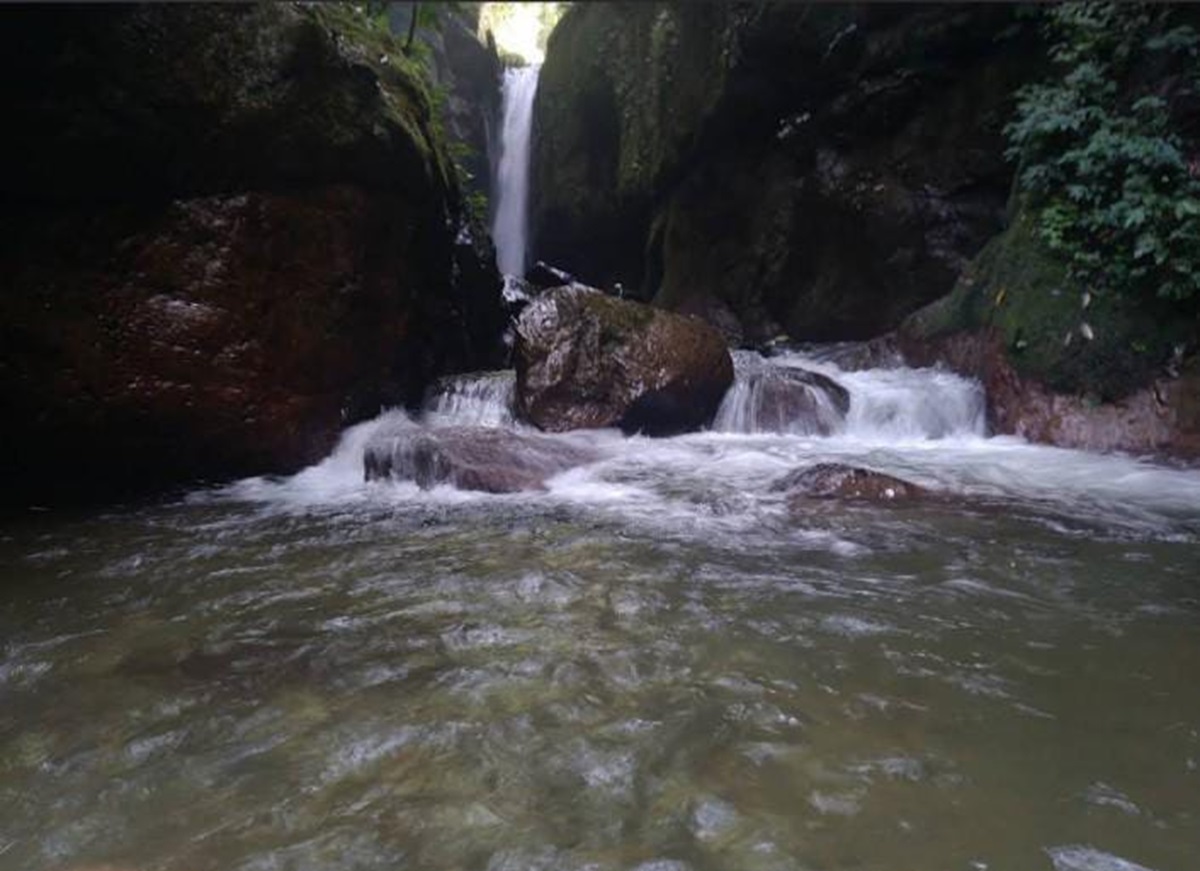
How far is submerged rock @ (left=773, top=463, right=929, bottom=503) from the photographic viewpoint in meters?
5.28

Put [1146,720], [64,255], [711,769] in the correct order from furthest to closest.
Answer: [64,255], [1146,720], [711,769]

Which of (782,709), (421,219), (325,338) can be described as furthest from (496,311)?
(782,709)

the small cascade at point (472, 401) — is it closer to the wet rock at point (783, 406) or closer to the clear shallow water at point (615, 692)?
the wet rock at point (783, 406)

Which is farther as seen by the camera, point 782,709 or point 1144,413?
point 1144,413

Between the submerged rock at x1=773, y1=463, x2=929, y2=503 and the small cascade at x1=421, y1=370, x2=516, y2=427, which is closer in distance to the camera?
the submerged rock at x1=773, y1=463, x2=929, y2=503

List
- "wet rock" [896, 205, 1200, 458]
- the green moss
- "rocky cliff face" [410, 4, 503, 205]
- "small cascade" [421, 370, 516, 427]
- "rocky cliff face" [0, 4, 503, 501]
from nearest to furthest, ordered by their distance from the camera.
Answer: "rocky cliff face" [0, 4, 503, 501] → "wet rock" [896, 205, 1200, 458] → the green moss → "small cascade" [421, 370, 516, 427] → "rocky cliff face" [410, 4, 503, 205]

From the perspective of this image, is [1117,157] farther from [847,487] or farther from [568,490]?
[568,490]

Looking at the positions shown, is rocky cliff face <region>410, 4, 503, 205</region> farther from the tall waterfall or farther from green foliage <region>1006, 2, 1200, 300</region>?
green foliage <region>1006, 2, 1200, 300</region>

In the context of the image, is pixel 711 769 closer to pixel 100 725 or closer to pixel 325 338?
pixel 100 725

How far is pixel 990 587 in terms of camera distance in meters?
3.65

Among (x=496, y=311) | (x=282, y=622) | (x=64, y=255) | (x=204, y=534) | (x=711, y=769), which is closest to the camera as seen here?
(x=711, y=769)

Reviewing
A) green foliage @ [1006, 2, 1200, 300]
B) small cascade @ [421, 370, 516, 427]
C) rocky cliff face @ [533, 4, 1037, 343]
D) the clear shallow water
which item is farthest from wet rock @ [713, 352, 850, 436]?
rocky cliff face @ [533, 4, 1037, 343]

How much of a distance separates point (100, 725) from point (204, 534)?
2.48m

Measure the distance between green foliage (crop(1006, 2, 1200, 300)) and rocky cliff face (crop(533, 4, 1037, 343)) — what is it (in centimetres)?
249
